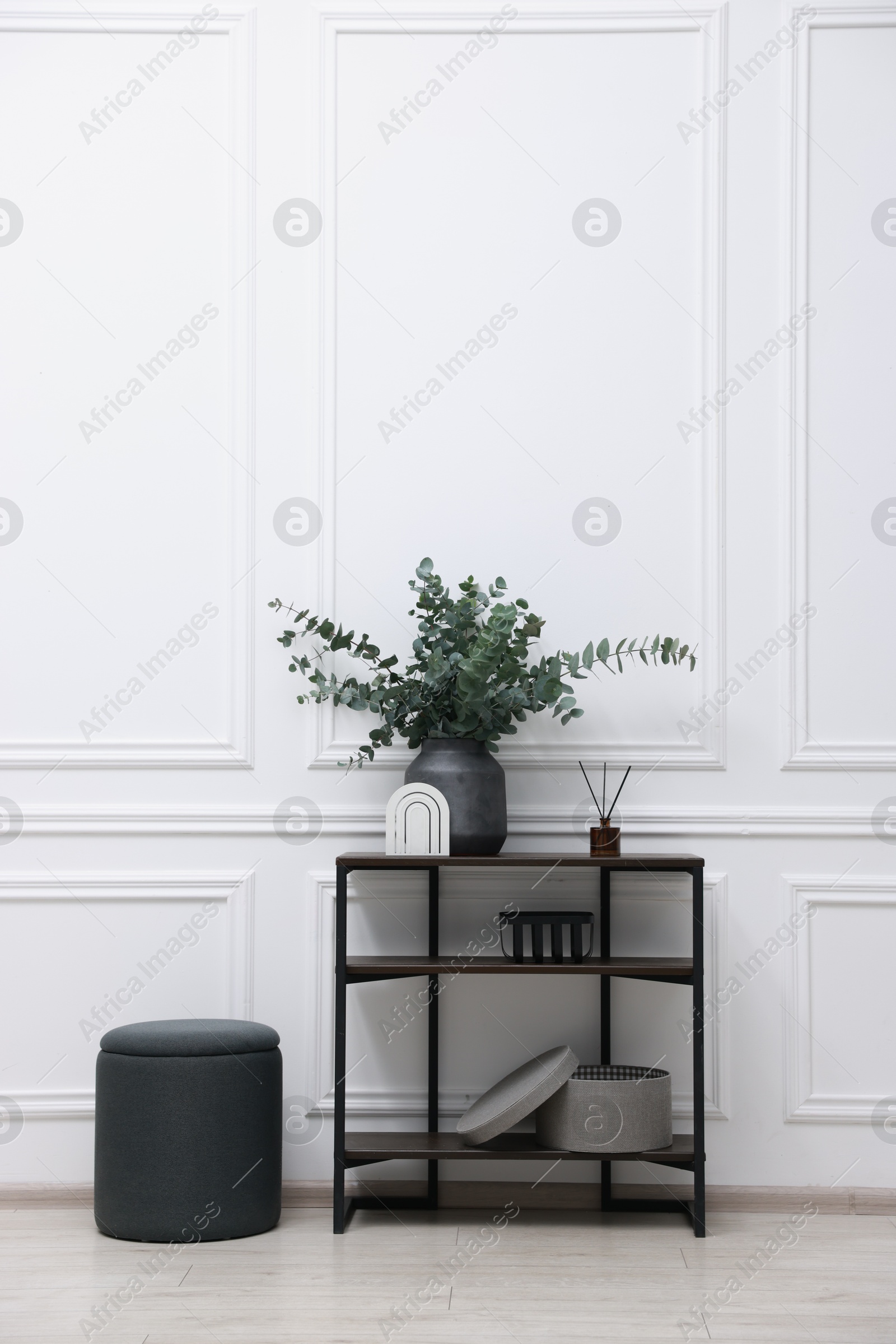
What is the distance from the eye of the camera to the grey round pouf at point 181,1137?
2256mm

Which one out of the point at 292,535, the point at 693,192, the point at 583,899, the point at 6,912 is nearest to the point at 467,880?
the point at 583,899

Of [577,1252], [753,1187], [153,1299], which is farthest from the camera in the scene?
[753,1187]

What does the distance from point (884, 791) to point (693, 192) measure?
1.50 m

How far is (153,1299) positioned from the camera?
2.00 metres

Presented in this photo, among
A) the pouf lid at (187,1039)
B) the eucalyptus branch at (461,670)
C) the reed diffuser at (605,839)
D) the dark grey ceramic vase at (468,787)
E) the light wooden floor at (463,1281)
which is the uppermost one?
the eucalyptus branch at (461,670)

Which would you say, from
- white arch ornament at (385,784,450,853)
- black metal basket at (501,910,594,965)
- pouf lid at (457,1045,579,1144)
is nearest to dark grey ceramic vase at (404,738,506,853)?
white arch ornament at (385,784,450,853)

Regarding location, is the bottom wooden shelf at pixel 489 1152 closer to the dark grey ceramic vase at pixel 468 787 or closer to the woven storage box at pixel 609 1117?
the woven storage box at pixel 609 1117

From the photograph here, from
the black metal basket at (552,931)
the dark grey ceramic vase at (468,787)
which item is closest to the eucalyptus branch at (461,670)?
the dark grey ceramic vase at (468,787)

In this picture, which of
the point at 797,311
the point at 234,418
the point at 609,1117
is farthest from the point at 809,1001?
the point at 234,418

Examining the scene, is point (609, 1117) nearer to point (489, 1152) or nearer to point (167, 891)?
point (489, 1152)

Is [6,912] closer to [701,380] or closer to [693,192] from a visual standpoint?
[701,380]

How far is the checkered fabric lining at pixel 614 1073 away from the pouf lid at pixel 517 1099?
11 centimetres

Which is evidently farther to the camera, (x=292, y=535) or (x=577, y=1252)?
(x=292, y=535)

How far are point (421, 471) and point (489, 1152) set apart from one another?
153 centimetres
